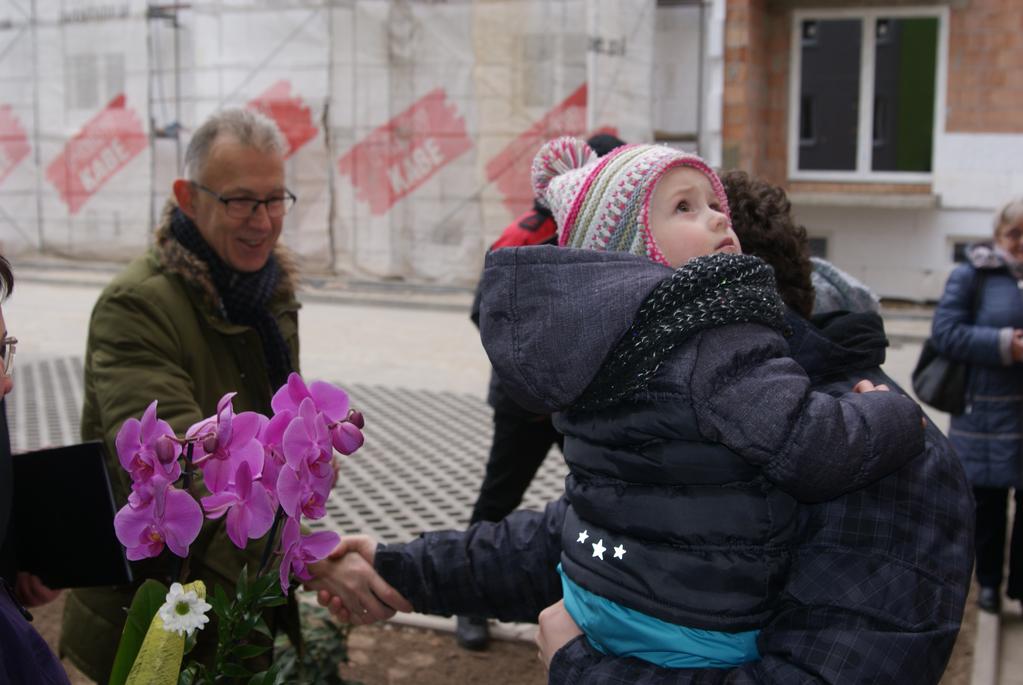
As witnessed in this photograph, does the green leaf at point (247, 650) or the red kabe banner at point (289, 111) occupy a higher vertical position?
the red kabe banner at point (289, 111)

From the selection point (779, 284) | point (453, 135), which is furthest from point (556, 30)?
point (779, 284)

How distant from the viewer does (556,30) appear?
12.5 meters

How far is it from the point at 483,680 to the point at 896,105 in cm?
1142

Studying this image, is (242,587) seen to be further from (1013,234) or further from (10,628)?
(1013,234)

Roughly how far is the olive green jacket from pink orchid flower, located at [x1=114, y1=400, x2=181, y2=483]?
32.3 inches

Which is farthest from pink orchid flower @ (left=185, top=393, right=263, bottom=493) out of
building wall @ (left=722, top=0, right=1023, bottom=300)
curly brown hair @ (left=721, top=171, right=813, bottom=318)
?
building wall @ (left=722, top=0, right=1023, bottom=300)

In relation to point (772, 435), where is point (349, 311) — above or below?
below

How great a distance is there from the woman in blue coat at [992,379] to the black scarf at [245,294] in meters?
Answer: 2.80

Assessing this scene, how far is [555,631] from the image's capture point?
1797 millimetres

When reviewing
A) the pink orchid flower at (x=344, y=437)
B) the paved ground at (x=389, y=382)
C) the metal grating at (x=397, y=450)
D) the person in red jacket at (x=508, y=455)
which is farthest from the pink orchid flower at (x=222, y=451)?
the metal grating at (x=397, y=450)

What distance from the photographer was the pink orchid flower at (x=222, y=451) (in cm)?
156

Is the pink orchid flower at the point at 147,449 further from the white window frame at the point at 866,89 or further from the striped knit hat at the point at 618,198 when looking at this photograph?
the white window frame at the point at 866,89

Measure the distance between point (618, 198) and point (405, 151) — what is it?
1168 cm

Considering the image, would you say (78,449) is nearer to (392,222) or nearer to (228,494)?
(228,494)
